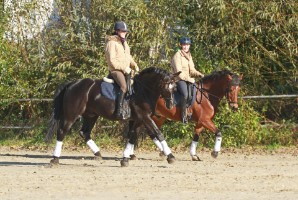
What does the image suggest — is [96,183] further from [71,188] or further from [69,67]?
[69,67]

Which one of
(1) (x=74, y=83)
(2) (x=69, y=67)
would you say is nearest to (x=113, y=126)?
(2) (x=69, y=67)

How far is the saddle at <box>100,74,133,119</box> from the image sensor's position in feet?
55.0

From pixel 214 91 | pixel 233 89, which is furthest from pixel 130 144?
pixel 233 89

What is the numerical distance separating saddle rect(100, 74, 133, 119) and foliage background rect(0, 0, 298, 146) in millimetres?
4336

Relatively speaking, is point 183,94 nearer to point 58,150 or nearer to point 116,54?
point 116,54

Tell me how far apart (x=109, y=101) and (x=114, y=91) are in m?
0.21

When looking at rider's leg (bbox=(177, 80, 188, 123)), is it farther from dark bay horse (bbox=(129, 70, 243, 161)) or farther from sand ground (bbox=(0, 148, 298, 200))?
sand ground (bbox=(0, 148, 298, 200))

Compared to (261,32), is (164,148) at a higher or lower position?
lower

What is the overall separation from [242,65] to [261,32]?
926 mm

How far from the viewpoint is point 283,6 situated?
2186 centimetres

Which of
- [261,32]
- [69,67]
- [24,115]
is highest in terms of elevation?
→ [261,32]

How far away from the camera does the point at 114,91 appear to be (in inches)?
664

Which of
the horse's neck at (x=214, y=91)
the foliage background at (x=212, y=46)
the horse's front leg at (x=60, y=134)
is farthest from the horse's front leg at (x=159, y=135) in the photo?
the foliage background at (x=212, y=46)

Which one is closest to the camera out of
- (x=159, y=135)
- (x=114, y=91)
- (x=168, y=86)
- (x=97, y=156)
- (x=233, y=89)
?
(x=159, y=135)
